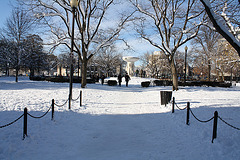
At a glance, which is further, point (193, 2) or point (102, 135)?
point (193, 2)

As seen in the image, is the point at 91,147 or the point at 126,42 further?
the point at 126,42

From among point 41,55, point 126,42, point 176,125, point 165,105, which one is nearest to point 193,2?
point 126,42

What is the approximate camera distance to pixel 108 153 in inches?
142

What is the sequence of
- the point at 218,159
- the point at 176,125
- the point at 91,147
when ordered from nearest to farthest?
the point at 218,159
the point at 91,147
the point at 176,125

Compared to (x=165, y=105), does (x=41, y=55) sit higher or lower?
higher

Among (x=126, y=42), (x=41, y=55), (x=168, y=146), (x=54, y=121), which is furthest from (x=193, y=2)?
(x=41, y=55)

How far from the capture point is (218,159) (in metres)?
3.38

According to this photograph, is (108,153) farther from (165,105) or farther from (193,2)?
(193,2)

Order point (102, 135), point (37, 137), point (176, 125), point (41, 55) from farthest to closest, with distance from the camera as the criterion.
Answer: point (41, 55), point (176, 125), point (102, 135), point (37, 137)

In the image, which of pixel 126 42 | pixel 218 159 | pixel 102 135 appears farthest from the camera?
pixel 126 42

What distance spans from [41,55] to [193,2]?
115ft

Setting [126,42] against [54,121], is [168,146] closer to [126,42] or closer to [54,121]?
[54,121]

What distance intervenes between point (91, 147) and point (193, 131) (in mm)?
3523

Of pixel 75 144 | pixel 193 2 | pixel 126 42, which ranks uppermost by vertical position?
pixel 193 2
